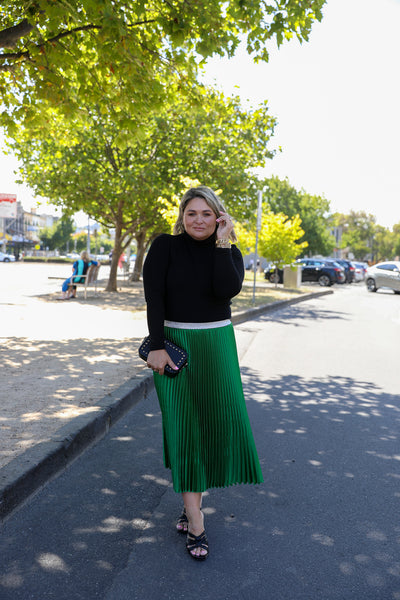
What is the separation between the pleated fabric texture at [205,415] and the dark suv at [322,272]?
3442 cm

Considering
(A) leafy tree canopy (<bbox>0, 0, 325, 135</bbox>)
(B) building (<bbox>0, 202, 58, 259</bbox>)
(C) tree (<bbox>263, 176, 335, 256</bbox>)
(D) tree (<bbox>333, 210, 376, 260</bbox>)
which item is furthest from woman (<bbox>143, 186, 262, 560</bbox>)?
(B) building (<bbox>0, 202, 58, 259</bbox>)

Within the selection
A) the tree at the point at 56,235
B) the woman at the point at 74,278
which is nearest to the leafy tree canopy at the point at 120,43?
the woman at the point at 74,278

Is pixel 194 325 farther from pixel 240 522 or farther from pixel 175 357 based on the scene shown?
pixel 240 522

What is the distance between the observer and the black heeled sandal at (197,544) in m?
2.81

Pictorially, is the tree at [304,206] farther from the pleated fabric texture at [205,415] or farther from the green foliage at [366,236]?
the pleated fabric texture at [205,415]

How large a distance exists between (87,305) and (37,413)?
10.9m

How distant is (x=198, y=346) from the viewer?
3.01 m

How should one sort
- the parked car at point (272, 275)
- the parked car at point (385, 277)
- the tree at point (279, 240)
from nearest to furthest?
1. the tree at point (279, 240)
2. the parked car at point (385, 277)
3. the parked car at point (272, 275)

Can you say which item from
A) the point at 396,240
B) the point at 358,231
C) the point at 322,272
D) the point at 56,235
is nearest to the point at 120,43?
the point at 322,272

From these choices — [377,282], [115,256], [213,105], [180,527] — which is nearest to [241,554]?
[180,527]

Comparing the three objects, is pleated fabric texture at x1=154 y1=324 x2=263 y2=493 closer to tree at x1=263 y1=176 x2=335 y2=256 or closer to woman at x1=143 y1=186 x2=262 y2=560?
woman at x1=143 y1=186 x2=262 y2=560

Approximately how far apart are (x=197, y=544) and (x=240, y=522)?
46 centimetres

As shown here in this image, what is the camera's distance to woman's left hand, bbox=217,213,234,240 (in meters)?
2.96

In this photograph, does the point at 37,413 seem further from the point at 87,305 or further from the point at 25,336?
the point at 87,305
